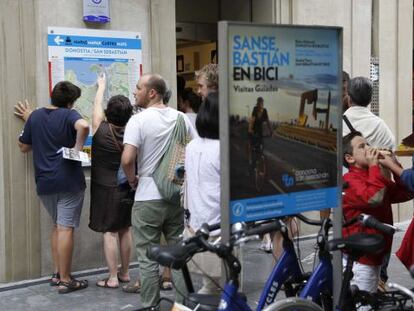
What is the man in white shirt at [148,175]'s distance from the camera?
5172 millimetres

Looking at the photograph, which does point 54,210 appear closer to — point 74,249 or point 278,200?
point 74,249

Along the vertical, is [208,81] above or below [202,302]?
above

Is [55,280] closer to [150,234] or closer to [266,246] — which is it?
[150,234]

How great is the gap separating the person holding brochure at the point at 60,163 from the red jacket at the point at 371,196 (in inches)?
106

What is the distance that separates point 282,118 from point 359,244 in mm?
773

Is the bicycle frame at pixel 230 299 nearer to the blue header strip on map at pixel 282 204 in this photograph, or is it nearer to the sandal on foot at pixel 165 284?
the blue header strip on map at pixel 282 204

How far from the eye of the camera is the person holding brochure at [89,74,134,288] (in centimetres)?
629

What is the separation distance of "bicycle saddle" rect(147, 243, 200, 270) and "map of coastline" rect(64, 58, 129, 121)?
3.79 m

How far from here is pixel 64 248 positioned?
6.34m

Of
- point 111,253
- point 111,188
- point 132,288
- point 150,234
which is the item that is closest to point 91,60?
point 111,188

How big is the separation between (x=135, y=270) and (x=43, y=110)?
6.39ft

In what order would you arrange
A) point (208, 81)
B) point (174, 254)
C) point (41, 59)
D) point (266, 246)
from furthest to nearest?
point (266, 246) → point (41, 59) → point (208, 81) → point (174, 254)

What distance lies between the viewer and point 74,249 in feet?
23.0

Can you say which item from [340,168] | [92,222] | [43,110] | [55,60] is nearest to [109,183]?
[92,222]
